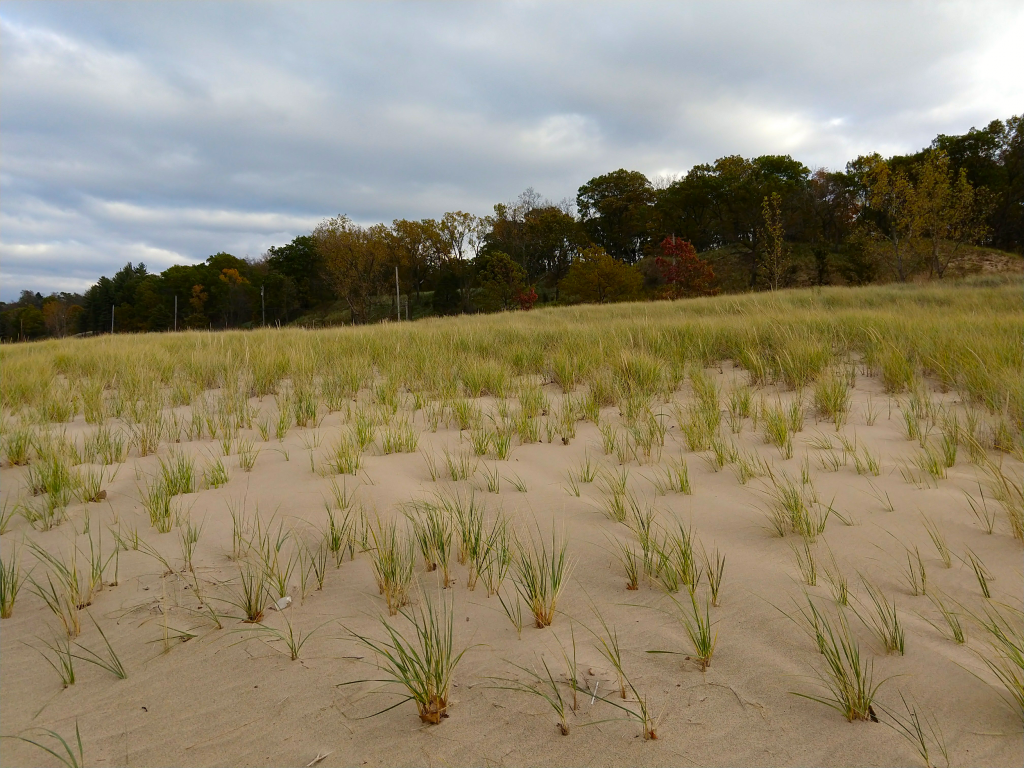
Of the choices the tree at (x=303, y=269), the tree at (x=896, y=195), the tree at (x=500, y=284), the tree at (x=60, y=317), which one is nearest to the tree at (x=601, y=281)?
the tree at (x=500, y=284)

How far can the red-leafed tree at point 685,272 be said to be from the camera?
33.3 metres

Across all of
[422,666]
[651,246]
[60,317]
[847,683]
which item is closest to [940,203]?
[651,246]

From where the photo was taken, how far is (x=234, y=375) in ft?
17.9

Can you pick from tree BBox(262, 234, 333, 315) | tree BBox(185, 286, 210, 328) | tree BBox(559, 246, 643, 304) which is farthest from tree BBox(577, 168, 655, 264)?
tree BBox(185, 286, 210, 328)

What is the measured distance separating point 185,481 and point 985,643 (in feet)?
11.4

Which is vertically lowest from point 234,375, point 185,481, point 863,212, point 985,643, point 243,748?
point 243,748

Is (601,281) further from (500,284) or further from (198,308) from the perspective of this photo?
(198,308)

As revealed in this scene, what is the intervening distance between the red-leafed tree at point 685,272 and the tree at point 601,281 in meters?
2.22

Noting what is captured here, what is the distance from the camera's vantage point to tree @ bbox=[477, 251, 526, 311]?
38.0m

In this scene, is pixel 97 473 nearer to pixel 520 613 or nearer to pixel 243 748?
pixel 243 748

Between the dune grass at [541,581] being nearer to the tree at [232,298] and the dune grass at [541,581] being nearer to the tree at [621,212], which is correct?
the tree at [621,212]

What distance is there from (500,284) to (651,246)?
50.7 feet

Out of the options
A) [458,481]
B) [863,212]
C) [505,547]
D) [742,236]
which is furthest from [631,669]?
[742,236]

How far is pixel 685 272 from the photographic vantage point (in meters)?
33.6
